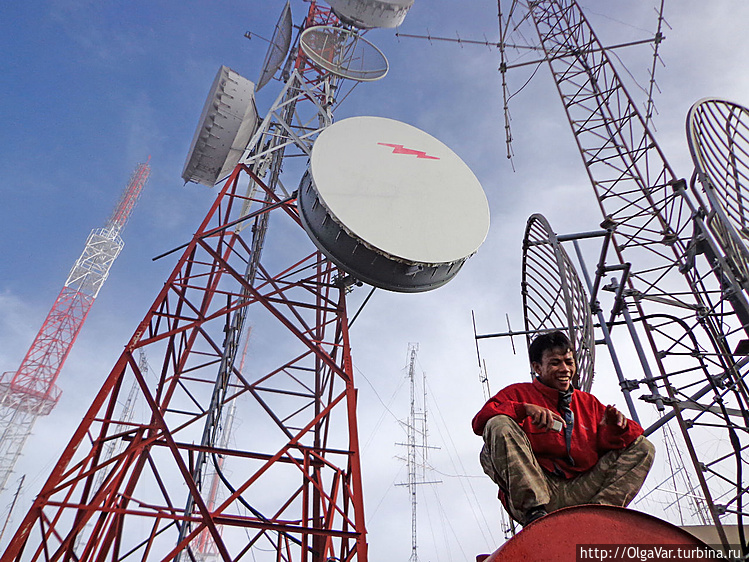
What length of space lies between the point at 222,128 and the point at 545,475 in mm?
9720

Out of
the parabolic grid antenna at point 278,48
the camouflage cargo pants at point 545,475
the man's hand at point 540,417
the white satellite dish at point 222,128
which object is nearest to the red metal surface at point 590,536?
the camouflage cargo pants at point 545,475

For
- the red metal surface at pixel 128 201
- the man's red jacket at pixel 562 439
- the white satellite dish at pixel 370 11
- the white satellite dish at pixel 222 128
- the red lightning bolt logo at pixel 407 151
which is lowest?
the man's red jacket at pixel 562 439

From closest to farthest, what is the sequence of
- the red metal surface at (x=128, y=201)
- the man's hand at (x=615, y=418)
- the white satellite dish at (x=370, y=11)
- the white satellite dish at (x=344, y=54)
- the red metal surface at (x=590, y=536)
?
the red metal surface at (x=590, y=536), the man's hand at (x=615, y=418), the white satellite dish at (x=344, y=54), the white satellite dish at (x=370, y=11), the red metal surface at (x=128, y=201)

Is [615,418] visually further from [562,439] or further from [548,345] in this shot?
[548,345]

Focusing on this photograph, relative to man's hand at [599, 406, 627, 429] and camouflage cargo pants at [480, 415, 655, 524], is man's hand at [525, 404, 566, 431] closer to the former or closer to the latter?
camouflage cargo pants at [480, 415, 655, 524]

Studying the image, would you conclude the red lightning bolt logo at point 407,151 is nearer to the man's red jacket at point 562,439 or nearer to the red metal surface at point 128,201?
the man's red jacket at point 562,439

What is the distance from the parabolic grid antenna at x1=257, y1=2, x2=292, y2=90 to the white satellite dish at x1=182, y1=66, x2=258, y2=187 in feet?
7.85

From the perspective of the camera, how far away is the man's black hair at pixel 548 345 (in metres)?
3.64

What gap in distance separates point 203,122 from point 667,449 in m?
26.6

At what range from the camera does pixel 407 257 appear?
22.0ft

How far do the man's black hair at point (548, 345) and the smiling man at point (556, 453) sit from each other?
382 mm

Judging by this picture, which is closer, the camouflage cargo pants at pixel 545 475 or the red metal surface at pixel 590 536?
the red metal surface at pixel 590 536

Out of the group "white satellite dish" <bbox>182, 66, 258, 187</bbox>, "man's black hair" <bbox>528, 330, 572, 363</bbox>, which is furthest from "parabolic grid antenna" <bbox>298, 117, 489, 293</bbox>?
"white satellite dish" <bbox>182, 66, 258, 187</bbox>

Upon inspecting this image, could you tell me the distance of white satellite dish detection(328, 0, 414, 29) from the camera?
12086 millimetres
